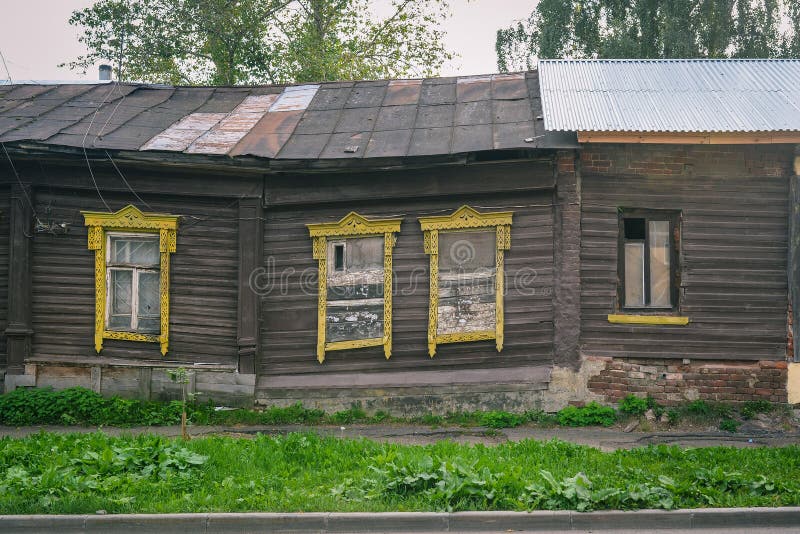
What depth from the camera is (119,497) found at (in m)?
7.28

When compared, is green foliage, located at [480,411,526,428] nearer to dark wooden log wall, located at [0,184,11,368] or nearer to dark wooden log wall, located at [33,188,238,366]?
dark wooden log wall, located at [33,188,238,366]

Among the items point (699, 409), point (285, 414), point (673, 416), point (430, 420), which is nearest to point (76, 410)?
point (285, 414)

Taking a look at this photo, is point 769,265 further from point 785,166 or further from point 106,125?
point 106,125

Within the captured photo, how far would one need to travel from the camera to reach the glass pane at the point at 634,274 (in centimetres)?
1166

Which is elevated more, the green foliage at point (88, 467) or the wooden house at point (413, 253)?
the wooden house at point (413, 253)

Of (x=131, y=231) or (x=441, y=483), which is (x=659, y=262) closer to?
(x=441, y=483)

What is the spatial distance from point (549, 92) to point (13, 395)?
8744 millimetres

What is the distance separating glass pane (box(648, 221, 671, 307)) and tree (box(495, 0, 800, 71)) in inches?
603

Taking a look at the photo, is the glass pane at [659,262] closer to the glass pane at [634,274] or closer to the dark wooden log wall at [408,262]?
the glass pane at [634,274]

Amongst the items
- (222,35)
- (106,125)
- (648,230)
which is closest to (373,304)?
(648,230)

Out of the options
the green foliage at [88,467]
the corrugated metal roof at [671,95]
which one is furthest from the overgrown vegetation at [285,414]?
the corrugated metal roof at [671,95]

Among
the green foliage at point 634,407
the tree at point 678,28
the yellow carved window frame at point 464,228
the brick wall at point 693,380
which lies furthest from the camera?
the tree at point 678,28

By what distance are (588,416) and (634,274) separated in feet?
6.82

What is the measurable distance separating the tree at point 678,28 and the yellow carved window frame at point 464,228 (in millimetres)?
15884
